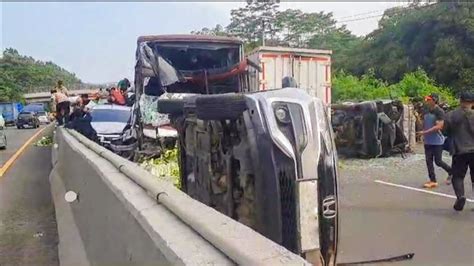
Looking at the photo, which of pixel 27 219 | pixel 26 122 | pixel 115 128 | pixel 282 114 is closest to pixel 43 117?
pixel 26 122

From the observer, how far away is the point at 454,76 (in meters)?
32.5

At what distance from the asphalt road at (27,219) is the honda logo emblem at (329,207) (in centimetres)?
342

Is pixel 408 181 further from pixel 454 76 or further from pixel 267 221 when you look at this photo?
pixel 454 76

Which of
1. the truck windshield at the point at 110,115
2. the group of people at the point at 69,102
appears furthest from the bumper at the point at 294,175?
the truck windshield at the point at 110,115

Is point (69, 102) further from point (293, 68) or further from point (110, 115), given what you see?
point (293, 68)

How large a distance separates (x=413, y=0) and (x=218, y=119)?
160 ft

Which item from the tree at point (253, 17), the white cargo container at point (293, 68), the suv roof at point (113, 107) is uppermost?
the tree at point (253, 17)

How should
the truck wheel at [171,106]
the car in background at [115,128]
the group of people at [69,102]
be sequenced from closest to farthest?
the truck wheel at [171,106] → the car in background at [115,128] → the group of people at [69,102]

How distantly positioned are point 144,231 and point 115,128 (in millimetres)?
13076

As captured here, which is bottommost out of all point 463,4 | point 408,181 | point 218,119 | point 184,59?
point 408,181

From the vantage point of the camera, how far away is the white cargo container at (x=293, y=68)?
1320 cm

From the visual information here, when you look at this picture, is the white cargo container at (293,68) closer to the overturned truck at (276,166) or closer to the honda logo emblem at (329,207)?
the overturned truck at (276,166)

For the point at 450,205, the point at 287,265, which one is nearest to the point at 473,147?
the point at 450,205

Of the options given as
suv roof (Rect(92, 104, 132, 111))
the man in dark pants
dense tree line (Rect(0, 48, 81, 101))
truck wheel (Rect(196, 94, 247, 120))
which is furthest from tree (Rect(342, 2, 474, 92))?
dense tree line (Rect(0, 48, 81, 101))
